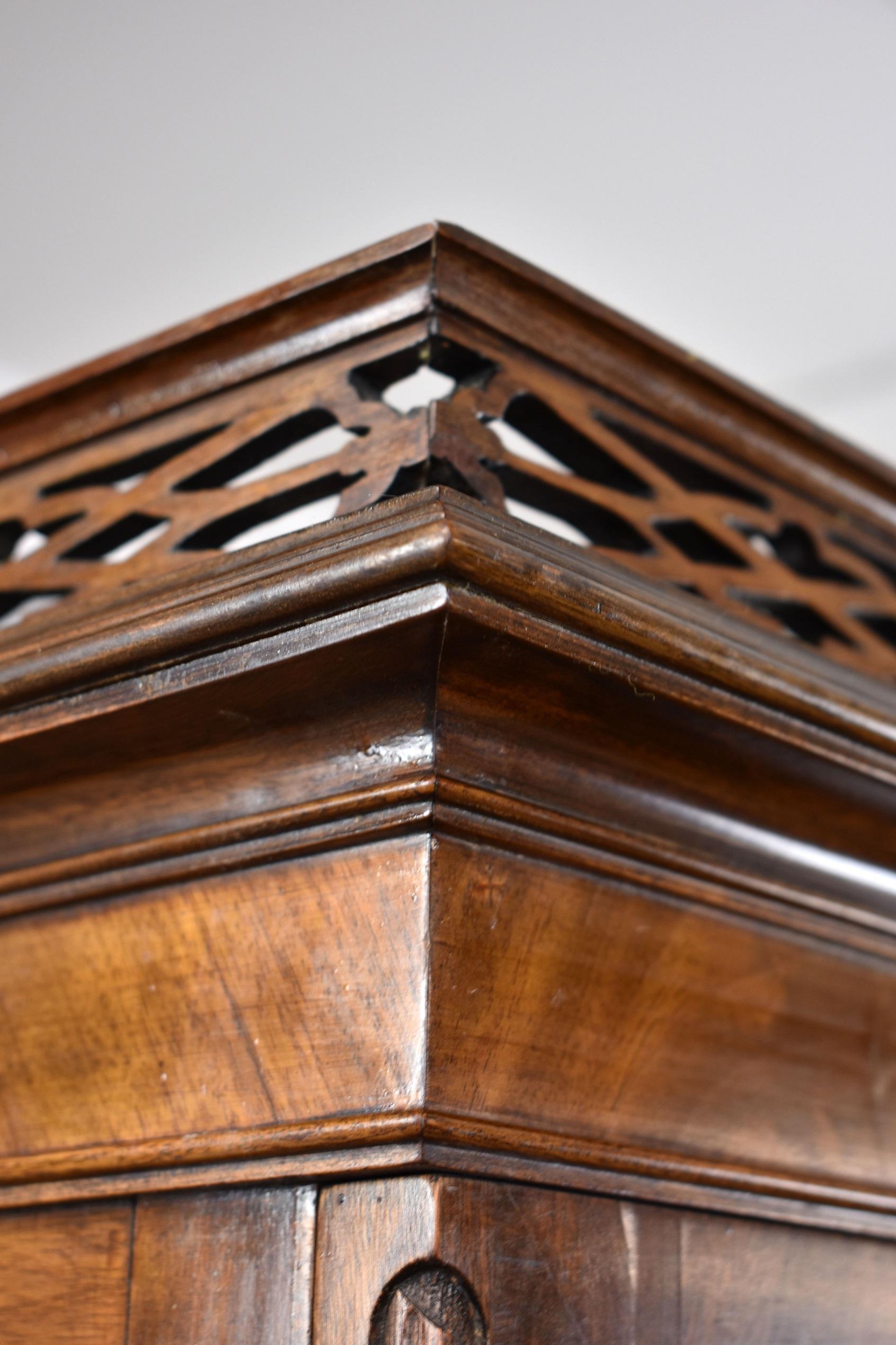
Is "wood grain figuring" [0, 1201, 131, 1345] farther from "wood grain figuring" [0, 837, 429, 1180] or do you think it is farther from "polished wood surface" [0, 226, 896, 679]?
"polished wood surface" [0, 226, 896, 679]

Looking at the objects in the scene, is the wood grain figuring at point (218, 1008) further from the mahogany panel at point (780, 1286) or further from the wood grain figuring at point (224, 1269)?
the mahogany panel at point (780, 1286)

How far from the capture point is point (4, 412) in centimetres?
94

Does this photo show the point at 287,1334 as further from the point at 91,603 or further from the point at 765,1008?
the point at 91,603

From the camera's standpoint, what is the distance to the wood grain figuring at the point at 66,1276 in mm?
636

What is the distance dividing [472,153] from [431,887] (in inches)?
38.0

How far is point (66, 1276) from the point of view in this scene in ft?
2.16

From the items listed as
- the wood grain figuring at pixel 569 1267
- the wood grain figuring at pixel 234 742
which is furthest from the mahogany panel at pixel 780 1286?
the wood grain figuring at pixel 234 742

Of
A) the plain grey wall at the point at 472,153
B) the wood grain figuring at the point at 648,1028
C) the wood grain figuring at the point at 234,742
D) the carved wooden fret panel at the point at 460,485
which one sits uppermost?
the plain grey wall at the point at 472,153

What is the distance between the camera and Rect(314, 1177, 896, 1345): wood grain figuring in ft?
1.76

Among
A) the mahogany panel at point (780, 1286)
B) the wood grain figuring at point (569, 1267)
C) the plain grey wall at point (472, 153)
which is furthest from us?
the plain grey wall at point (472, 153)

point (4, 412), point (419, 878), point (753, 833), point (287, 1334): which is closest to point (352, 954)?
point (419, 878)

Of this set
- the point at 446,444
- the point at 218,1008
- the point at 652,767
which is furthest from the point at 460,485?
the point at 218,1008

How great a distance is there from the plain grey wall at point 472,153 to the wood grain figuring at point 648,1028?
2.74ft

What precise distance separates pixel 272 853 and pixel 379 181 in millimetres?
953
